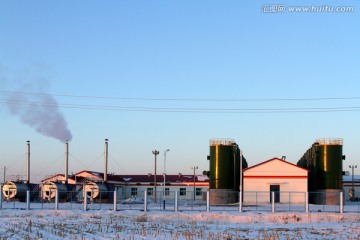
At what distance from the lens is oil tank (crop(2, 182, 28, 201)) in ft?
209

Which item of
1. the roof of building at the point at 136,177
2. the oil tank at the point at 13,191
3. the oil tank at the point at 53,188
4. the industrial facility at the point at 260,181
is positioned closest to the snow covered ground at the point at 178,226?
the industrial facility at the point at 260,181

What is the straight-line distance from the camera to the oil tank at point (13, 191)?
63594 millimetres

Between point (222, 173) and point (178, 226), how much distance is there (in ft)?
111

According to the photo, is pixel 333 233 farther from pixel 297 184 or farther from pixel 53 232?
pixel 297 184

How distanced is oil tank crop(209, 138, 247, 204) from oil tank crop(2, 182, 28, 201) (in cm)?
2175

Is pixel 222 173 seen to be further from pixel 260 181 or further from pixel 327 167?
pixel 327 167

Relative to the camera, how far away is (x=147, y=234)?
23297 millimetres

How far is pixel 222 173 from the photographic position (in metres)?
61.8

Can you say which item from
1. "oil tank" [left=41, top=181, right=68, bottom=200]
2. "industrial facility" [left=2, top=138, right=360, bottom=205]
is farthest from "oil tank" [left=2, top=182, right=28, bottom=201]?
"oil tank" [left=41, top=181, right=68, bottom=200]

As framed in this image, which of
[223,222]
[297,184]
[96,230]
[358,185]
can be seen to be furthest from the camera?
[358,185]

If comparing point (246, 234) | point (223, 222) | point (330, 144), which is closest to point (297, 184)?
point (330, 144)

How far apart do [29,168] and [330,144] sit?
35.8 meters

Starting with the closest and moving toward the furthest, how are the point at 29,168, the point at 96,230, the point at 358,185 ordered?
1. the point at 96,230
2. the point at 29,168
3. the point at 358,185

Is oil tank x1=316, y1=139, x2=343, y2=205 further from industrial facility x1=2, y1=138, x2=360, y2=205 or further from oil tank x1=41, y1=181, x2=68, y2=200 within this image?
oil tank x1=41, y1=181, x2=68, y2=200
